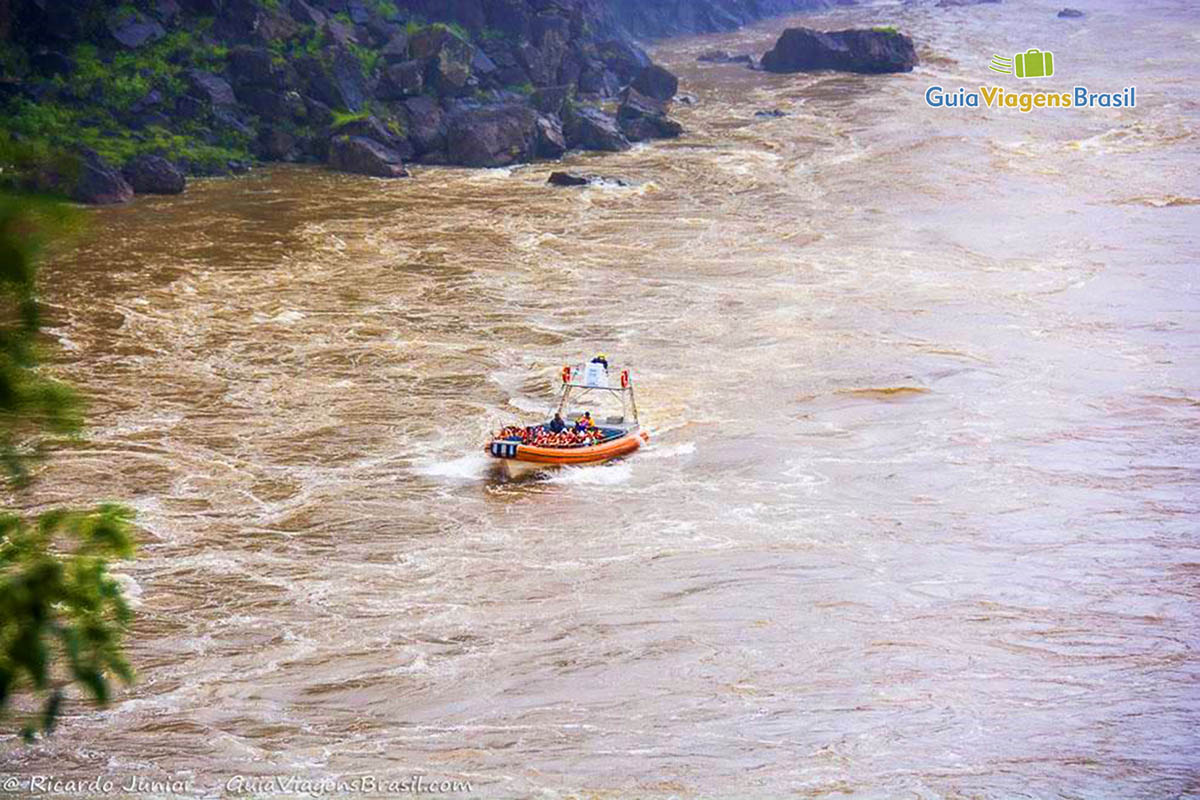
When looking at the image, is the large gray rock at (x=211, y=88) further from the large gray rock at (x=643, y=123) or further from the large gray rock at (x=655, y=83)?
the large gray rock at (x=655, y=83)

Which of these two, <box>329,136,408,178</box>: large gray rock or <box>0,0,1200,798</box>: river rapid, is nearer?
<box>0,0,1200,798</box>: river rapid

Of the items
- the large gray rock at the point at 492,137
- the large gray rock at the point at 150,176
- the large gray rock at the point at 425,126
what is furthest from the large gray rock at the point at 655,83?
the large gray rock at the point at 150,176

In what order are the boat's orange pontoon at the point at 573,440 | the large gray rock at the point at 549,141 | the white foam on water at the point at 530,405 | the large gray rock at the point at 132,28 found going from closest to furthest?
the boat's orange pontoon at the point at 573,440 → the white foam on water at the point at 530,405 → the large gray rock at the point at 132,28 → the large gray rock at the point at 549,141

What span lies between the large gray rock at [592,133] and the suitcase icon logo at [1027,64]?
2198 centimetres

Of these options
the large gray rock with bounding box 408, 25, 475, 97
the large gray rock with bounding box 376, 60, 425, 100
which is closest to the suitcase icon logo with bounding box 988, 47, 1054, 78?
the large gray rock with bounding box 408, 25, 475, 97

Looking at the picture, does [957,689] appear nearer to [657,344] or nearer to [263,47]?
[657,344]

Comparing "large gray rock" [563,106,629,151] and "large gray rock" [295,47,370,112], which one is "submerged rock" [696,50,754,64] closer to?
"large gray rock" [563,106,629,151]

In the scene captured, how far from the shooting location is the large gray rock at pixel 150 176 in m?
38.9

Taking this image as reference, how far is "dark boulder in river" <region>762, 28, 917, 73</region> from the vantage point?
62812mm

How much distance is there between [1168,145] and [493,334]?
28.5 m

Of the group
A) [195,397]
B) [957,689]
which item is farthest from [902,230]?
[957,689]

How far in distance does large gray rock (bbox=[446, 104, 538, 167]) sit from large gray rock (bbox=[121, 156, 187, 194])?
9694mm

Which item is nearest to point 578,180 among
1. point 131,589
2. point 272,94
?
point 272,94

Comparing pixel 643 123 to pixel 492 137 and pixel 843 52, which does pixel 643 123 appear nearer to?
pixel 492 137
